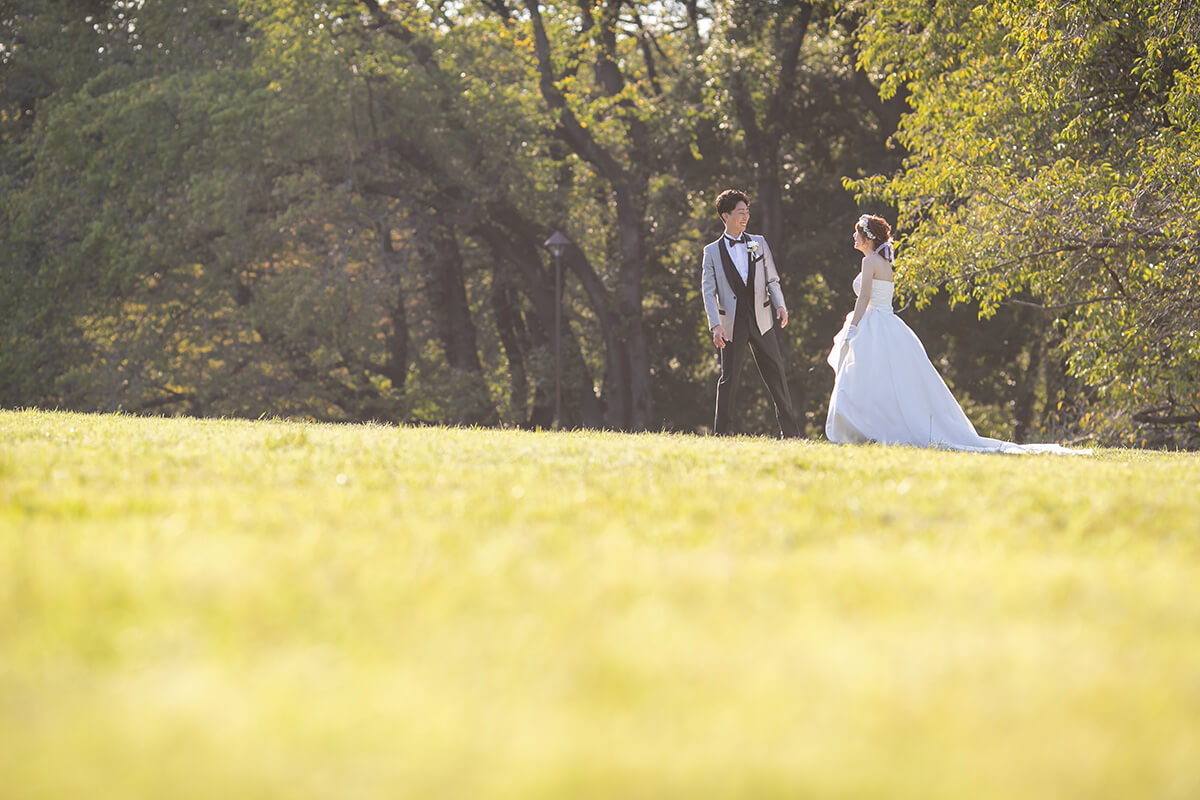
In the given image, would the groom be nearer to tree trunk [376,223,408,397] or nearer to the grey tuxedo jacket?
the grey tuxedo jacket

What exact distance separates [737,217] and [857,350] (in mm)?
1714

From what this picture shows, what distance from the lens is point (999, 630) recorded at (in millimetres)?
3064

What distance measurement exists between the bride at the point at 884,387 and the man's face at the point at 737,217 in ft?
3.43

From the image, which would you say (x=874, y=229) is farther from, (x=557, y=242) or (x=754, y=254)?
(x=557, y=242)

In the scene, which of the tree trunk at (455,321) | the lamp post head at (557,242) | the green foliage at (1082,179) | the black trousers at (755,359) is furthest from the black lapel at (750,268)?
the tree trunk at (455,321)

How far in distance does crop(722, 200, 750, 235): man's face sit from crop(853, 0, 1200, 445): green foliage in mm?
5751

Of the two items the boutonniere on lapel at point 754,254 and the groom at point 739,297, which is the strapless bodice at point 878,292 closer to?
the groom at point 739,297

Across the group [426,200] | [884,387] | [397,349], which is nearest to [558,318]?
[426,200]

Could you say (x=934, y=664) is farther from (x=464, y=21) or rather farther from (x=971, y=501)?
(x=464, y=21)

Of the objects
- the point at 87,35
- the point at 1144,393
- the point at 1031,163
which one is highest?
the point at 87,35

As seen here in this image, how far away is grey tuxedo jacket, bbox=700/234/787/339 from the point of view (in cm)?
1159

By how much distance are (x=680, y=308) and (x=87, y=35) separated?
1588 centimetres

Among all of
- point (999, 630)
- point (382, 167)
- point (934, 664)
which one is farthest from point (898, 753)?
point (382, 167)

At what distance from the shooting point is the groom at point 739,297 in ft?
37.8
